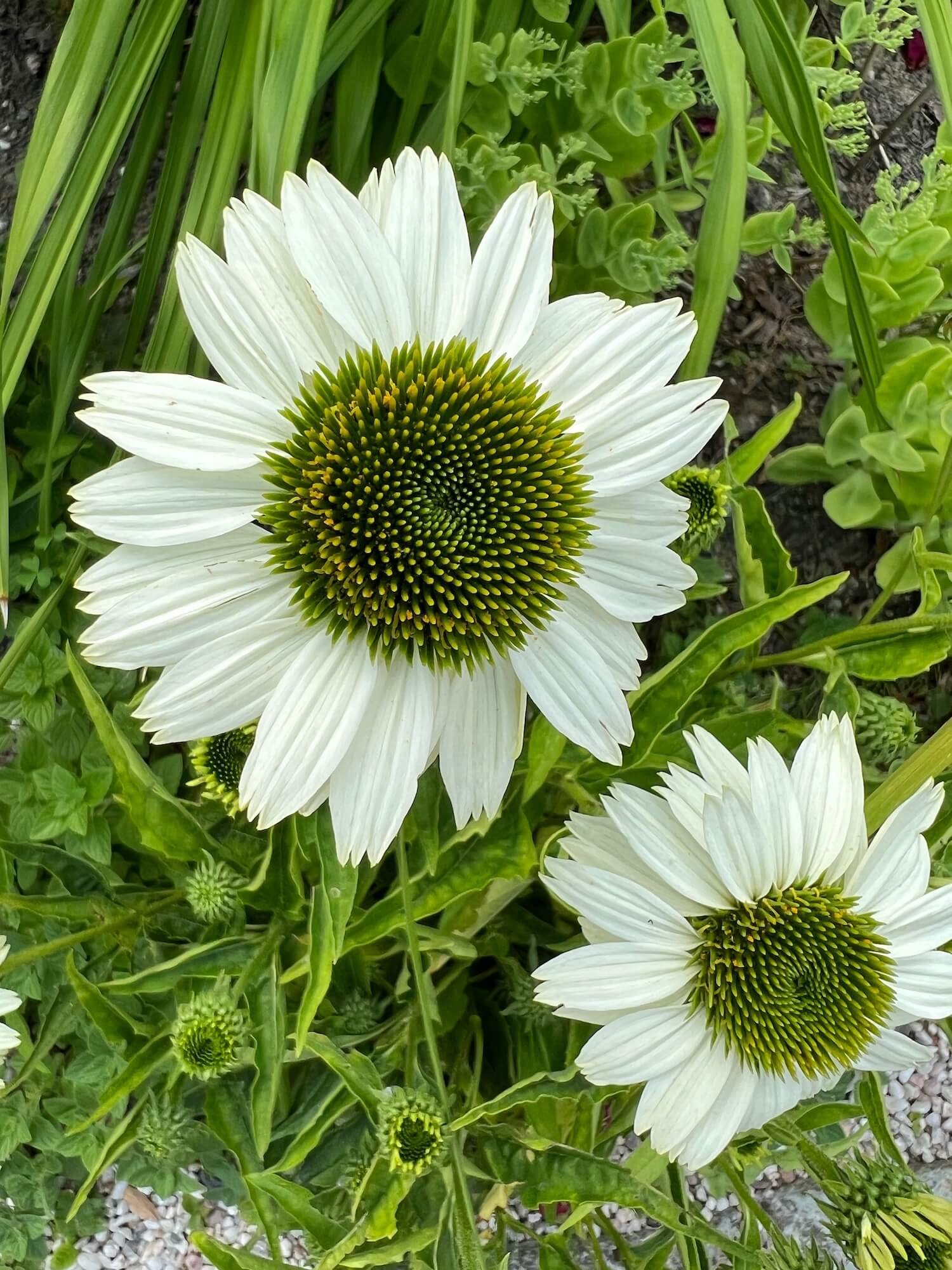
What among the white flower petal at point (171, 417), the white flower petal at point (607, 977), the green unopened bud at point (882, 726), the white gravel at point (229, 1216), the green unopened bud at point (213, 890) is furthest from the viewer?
the white gravel at point (229, 1216)

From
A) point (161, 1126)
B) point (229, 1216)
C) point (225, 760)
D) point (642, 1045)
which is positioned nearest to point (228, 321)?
point (225, 760)

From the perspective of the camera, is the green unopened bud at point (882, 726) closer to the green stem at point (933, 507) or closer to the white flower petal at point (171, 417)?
the green stem at point (933, 507)

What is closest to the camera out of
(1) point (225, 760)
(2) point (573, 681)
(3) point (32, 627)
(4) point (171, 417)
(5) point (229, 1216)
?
(4) point (171, 417)

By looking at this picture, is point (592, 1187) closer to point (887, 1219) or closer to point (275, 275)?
point (887, 1219)

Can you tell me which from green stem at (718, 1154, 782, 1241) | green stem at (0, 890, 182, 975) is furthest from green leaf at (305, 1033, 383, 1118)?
green stem at (718, 1154, 782, 1241)

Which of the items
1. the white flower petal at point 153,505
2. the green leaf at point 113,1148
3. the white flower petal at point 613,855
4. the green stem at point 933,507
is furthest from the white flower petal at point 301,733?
the green stem at point 933,507

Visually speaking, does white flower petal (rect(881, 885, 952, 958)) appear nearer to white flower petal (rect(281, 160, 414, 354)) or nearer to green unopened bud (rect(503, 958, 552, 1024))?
green unopened bud (rect(503, 958, 552, 1024))
